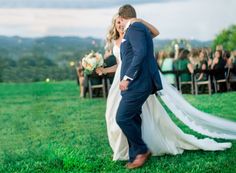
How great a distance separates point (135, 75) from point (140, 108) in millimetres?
328

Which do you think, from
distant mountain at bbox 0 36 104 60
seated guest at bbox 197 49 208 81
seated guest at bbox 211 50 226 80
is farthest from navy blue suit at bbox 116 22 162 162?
distant mountain at bbox 0 36 104 60

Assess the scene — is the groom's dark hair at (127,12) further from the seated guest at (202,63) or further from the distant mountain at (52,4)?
the seated guest at (202,63)

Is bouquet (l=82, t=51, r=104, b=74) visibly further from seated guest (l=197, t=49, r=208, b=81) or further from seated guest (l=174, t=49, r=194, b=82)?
seated guest (l=174, t=49, r=194, b=82)

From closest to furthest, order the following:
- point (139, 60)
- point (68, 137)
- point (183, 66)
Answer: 1. point (139, 60)
2. point (68, 137)
3. point (183, 66)

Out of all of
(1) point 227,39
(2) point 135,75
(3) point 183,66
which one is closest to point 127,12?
(2) point 135,75

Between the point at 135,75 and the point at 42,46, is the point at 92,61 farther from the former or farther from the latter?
the point at 42,46

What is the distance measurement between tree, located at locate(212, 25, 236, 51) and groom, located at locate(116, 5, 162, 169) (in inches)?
368

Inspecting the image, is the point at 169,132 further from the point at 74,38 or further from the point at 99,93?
the point at 74,38

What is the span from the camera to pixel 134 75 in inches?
230

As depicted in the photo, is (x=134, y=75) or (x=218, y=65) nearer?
(x=134, y=75)

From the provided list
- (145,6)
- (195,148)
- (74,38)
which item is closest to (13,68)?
(74,38)

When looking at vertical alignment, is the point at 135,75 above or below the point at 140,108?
above

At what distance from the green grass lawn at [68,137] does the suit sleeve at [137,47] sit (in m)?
0.82

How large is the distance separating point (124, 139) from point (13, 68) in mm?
11929
